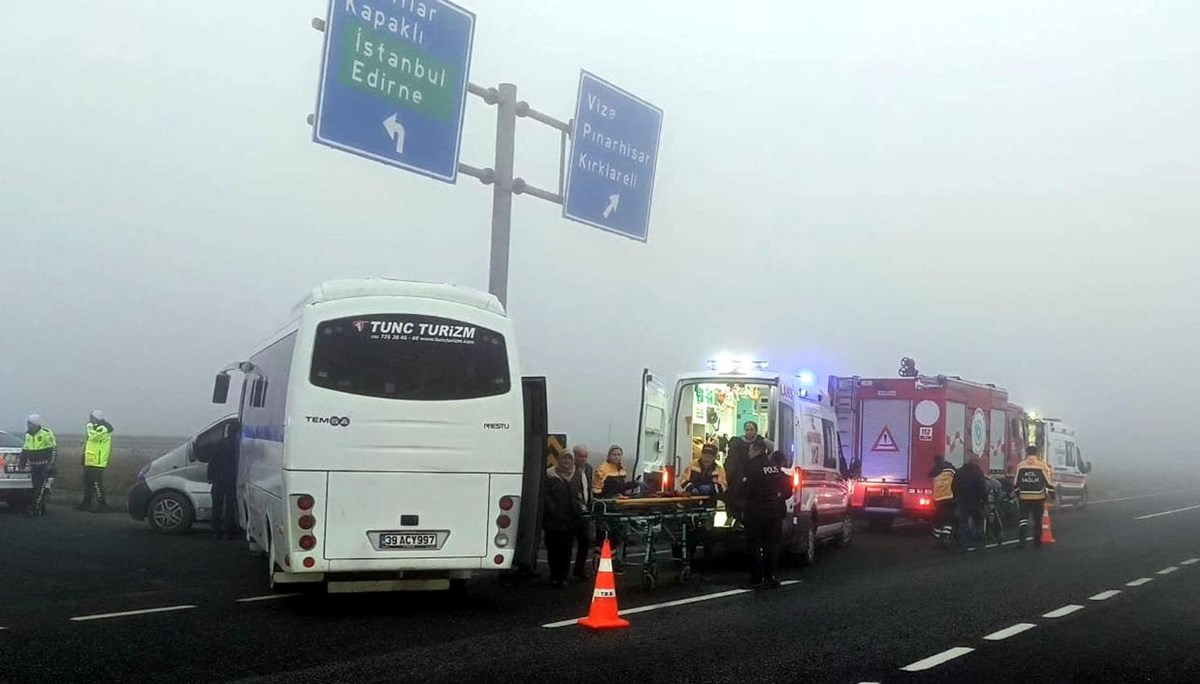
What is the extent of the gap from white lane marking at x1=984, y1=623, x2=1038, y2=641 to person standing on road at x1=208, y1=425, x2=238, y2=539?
12149mm

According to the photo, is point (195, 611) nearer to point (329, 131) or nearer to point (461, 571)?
point (461, 571)

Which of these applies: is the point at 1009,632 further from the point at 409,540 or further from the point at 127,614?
the point at 127,614

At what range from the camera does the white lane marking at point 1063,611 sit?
1138 cm

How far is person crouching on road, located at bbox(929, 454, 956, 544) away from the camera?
66.2 ft

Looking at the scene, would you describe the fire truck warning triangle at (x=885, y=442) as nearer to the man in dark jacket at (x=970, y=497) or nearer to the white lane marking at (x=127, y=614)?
the man in dark jacket at (x=970, y=497)

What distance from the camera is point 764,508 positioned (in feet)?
44.0

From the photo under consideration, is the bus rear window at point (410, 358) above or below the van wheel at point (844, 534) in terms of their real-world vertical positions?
above

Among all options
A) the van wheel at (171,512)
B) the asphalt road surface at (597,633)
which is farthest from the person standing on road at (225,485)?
the asphalt road surface at (597,633)

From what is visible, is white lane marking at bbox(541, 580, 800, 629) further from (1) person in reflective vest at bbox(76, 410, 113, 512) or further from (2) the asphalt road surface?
(1) person in reflective vest at bbox(76, 410, 113, 512)

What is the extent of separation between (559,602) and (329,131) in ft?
18.7

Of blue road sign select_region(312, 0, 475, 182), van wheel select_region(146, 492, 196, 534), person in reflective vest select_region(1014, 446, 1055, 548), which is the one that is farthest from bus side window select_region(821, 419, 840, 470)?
van wheel select_region(146, 492, 196, 534)

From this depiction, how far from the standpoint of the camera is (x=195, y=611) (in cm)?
1055

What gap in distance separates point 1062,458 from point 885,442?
43.5 ft

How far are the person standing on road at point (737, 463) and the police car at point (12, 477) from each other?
45.5 feet
